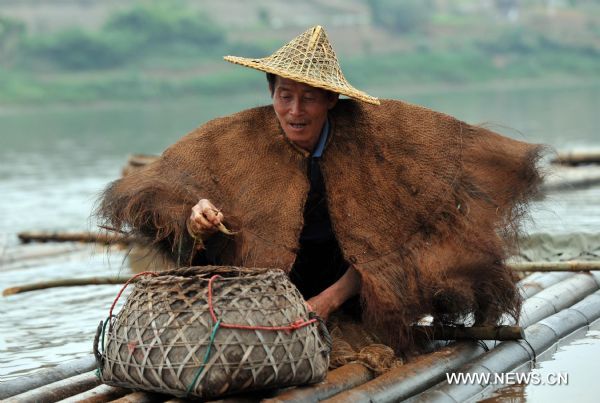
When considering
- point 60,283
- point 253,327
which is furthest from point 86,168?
point 253,327

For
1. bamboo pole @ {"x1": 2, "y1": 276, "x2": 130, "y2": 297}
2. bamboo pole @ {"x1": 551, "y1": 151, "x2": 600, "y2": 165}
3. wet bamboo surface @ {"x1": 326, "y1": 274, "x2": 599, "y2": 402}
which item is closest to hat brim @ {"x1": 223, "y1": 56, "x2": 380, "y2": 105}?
wet bamboo surface @ {"x1": 326, "y1": 274, "x2": 599, "y2": 402}

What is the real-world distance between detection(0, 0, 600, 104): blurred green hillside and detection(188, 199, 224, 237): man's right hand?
34.3 metres

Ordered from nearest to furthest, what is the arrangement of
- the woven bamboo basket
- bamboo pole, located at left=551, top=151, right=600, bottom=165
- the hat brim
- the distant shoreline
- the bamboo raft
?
the woven bamboo basket, the bamboo raft, the hat brim, bamboo pole, located at left=551, top=151, right=600, bottom=165, the distant shoreline

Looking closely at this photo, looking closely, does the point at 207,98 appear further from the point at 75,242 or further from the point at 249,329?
the point at 249,329

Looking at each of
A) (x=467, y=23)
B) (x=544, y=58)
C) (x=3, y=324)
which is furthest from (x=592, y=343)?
(x=467, y=23)

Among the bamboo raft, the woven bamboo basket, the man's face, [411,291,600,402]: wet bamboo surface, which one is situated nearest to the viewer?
the woven bamboo basket

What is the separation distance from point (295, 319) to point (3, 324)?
7.94 ft

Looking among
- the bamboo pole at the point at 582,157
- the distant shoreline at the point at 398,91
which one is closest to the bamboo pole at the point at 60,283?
the bamboo pole at the point at 582,157

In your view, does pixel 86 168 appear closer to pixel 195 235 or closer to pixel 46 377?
pixel 46 377

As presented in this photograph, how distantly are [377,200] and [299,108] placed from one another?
1.29 ft

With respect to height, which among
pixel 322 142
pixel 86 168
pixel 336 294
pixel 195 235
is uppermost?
pixel 322 142

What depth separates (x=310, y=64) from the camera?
146 inches

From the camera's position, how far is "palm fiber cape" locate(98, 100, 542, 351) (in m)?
3.63

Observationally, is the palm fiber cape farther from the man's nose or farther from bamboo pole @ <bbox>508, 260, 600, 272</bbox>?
bamboo pole @ <bbox>508, 260, 600, 272</bbox>
